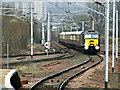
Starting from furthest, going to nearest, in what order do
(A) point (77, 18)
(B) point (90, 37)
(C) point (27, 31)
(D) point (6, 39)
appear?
(A) point (77, 18) < (C) point (27, 31) < (D) point (6, 39) < (B) point (90, 37)

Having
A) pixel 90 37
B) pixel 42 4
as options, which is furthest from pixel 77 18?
pixel 90 37

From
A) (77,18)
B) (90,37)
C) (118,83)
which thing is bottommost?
(118,83)

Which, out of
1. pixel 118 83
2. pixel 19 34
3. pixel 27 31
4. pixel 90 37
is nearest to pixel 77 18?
pixel 27 31

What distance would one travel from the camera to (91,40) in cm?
2025

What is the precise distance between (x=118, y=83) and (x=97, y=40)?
38.1ft

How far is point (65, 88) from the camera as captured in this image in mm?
7918

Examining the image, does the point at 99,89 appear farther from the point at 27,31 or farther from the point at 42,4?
the point at 42,4

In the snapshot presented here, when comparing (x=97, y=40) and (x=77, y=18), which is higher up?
(x=77, y=18)

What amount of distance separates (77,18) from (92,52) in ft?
80.6

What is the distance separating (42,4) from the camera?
33.0 metres

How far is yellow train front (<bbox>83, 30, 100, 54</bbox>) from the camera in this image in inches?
788

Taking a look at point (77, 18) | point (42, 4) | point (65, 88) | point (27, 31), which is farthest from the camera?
point (77, 18)

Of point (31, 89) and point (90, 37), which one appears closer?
point (31, 89)

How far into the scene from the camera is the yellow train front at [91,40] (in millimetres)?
20016
